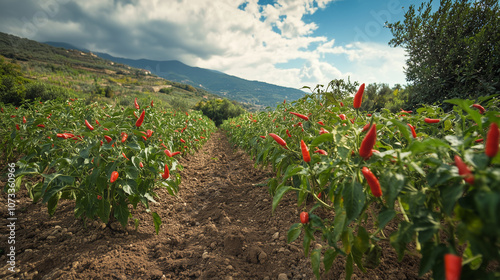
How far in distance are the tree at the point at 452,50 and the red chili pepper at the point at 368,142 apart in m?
7.93

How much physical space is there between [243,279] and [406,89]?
11.3 meters

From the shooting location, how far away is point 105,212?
2283 millimetres

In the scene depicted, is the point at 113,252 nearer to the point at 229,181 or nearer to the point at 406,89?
the point at 229,181

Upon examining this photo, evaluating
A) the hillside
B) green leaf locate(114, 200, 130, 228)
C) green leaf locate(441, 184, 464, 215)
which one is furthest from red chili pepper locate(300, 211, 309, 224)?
the hillside

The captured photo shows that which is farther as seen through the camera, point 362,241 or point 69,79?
point 69,79

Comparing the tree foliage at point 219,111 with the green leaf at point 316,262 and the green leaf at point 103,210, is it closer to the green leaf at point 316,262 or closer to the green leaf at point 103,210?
the green leaf at point 103,210

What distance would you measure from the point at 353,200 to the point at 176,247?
2307 millimetres

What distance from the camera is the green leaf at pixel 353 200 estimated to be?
1051 mm

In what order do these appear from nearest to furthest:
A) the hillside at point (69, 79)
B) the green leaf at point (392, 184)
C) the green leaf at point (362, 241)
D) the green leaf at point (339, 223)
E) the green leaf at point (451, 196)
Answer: the green leaf at point (451, 196), the green leaf at point (392, 184), the green leaf at point (339, 223), the green leaf at point (362, 241), the hillside at point (69, 79)

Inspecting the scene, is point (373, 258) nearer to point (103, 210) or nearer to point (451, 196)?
point (451, 196)

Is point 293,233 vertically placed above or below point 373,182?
below

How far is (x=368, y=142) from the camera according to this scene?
3.53 ft

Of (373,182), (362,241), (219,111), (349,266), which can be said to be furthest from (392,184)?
(219,111)

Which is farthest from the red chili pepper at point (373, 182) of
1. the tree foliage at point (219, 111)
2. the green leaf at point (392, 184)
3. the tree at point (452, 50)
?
the tree foliage at point (219, 111)
